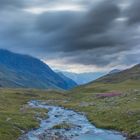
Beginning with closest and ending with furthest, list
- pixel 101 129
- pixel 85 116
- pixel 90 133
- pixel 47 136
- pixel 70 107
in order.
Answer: pixel 47 136, pixel 90 133, pixel 101 129, pixel 85 116, pixel 70 107

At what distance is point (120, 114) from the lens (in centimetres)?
8112

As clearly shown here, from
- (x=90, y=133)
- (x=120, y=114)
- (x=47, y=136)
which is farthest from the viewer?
(x=120, y=114)

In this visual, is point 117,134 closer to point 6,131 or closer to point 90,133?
point 90,133

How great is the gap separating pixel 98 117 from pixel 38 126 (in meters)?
18.0

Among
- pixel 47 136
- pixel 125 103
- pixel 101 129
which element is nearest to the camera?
pixel 47 136

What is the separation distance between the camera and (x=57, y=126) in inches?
2891

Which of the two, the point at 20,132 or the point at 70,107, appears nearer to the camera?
the point at 20,132

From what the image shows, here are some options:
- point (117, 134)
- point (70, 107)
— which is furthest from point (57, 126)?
point (70, 107)

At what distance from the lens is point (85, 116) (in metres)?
93.9

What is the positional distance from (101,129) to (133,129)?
30.8 ft

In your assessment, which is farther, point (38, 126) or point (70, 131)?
point (38, 126)

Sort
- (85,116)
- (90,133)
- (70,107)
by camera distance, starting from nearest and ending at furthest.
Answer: (90,133), (85,116), (70,107)

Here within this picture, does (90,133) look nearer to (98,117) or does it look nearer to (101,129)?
(101,129)

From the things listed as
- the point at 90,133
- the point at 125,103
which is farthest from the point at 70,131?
the point at 125,103
